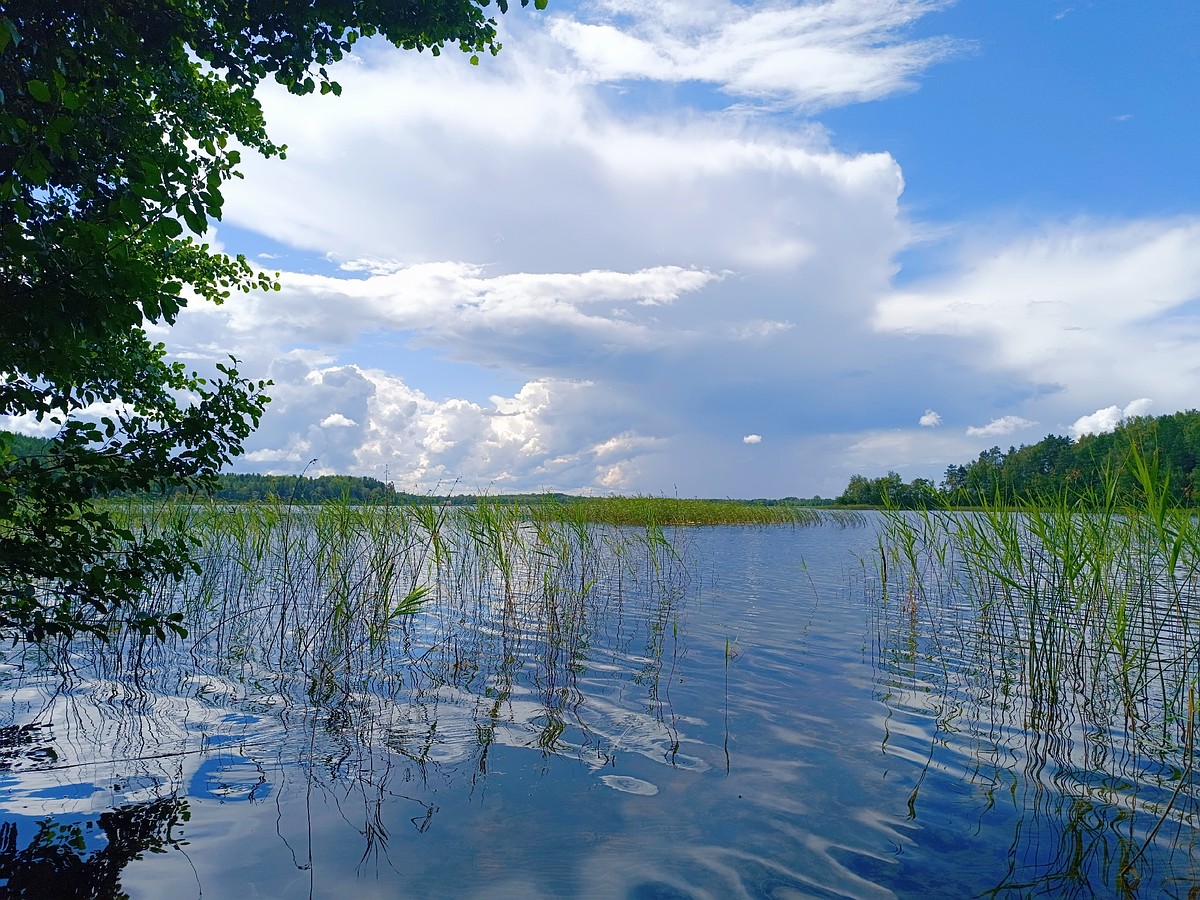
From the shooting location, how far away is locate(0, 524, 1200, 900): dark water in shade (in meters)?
3.90

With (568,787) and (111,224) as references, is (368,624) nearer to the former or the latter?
(568,787)

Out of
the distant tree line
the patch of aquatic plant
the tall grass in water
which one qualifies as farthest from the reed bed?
the tall grass in water

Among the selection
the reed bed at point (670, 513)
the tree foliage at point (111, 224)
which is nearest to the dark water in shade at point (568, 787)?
the tree foliage at point (111, 224)

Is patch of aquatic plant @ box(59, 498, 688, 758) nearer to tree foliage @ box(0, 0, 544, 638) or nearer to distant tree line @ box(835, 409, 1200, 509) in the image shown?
tree foliage @ box(0, 0, 544, 638)

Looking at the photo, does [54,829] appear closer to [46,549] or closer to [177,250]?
[46,549]

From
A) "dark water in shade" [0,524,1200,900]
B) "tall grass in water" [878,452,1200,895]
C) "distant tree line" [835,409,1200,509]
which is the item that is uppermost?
"distant tree line" [835,409,1200,509]

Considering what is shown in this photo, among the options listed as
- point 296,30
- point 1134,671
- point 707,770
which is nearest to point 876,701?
point 707,770

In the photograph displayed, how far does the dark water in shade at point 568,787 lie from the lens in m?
3.90

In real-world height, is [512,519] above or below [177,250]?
below

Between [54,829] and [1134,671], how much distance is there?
10.4 metres

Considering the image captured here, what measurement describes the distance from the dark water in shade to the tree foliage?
126 cm

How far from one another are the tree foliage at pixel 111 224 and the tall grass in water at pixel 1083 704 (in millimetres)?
5662

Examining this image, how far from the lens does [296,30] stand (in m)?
6.57

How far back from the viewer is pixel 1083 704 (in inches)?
260
